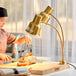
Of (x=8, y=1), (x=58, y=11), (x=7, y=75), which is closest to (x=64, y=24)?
(x=58, y=11)

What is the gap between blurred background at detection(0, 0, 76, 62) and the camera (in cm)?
389

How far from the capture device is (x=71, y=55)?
3930 mm

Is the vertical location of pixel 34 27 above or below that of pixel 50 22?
below

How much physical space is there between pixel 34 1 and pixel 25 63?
7.53 ft

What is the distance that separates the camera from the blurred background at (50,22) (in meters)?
3.89

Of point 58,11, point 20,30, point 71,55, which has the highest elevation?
point 58,11

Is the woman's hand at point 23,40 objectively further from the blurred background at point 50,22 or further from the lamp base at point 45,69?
the blurred background at point 50,22

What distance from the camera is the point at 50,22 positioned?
395 cm

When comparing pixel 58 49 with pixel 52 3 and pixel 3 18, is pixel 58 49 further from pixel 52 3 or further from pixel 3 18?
pixel 3 18

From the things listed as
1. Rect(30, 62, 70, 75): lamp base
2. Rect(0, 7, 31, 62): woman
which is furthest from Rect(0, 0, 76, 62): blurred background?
Rect(30, 62, 70, 75): lamp base

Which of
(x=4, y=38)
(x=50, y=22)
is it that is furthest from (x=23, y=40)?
(x=50, y=22)

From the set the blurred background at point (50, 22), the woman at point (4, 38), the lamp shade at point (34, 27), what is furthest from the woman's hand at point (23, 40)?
the blurred background at point (50, 22)

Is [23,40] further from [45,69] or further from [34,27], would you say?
[45,69]

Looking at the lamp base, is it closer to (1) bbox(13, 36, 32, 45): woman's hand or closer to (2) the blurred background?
(1) bbox(13, 36, 32, 45): woman's hand
